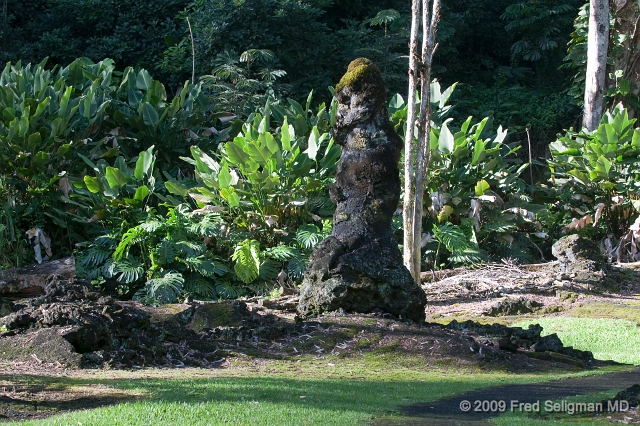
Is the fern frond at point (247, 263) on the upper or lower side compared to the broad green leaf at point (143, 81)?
lower

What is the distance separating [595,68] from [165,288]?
12.1 metres

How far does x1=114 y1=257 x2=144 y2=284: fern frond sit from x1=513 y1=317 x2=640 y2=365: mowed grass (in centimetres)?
598

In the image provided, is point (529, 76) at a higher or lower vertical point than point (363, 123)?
higher

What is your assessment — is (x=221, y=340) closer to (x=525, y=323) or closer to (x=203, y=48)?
(x=525, y=323)

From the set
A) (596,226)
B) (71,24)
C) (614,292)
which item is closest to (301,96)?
(71,24)

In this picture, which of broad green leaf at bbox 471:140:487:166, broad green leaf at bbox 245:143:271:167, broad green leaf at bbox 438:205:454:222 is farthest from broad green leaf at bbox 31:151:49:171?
broad green leaf at bbox 471:140:487:166

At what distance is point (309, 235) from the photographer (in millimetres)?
14414

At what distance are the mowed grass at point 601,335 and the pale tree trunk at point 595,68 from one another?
962cm

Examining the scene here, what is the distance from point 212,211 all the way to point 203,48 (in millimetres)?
7475

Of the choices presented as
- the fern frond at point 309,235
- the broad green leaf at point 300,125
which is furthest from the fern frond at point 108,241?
the broad green leaf at point 300,125

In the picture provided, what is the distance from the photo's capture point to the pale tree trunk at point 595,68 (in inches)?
788

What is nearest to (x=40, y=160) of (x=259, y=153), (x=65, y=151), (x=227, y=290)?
(x=65, y=151)

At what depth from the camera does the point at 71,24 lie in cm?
2319

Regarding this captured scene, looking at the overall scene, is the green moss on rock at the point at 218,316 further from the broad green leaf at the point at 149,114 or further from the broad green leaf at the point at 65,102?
the broad green leaf at the point at 149,114
